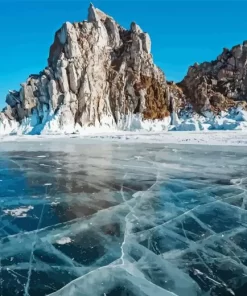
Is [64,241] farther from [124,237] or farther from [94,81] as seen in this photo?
[94,81]

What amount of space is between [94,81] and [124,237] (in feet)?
191

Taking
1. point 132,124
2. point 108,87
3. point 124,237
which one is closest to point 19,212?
point 124,237

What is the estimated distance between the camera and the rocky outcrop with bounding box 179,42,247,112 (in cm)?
6868

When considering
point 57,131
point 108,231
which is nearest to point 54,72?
point 57,131

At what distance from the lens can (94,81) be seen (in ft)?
201

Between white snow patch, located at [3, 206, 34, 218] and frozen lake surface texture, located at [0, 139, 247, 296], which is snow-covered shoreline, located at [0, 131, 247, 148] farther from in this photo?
white snow patch, located at [3, 206, 34, 218]

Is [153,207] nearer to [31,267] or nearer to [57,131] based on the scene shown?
[31,267]

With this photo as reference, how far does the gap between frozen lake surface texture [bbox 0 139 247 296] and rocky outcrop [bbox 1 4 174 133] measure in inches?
1846

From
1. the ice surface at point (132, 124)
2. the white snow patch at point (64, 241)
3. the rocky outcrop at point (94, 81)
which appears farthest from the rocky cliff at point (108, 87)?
the white snow patch at point (64, 241)

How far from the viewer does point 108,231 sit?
18.6 ft

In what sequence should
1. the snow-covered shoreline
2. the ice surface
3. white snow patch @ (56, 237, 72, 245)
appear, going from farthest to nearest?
the ice surface, the snow-covered shoreline, white snow patch @ (56, 237, 72, 245)

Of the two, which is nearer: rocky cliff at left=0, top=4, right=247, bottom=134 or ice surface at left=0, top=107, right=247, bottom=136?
ice surface at left=0, top=107, right=247, bottom=136

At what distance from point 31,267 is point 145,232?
2135 millimetres

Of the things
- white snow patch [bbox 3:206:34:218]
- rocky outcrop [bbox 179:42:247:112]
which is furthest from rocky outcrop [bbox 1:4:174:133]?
white snow patch [bbox 3:206:34:218]
